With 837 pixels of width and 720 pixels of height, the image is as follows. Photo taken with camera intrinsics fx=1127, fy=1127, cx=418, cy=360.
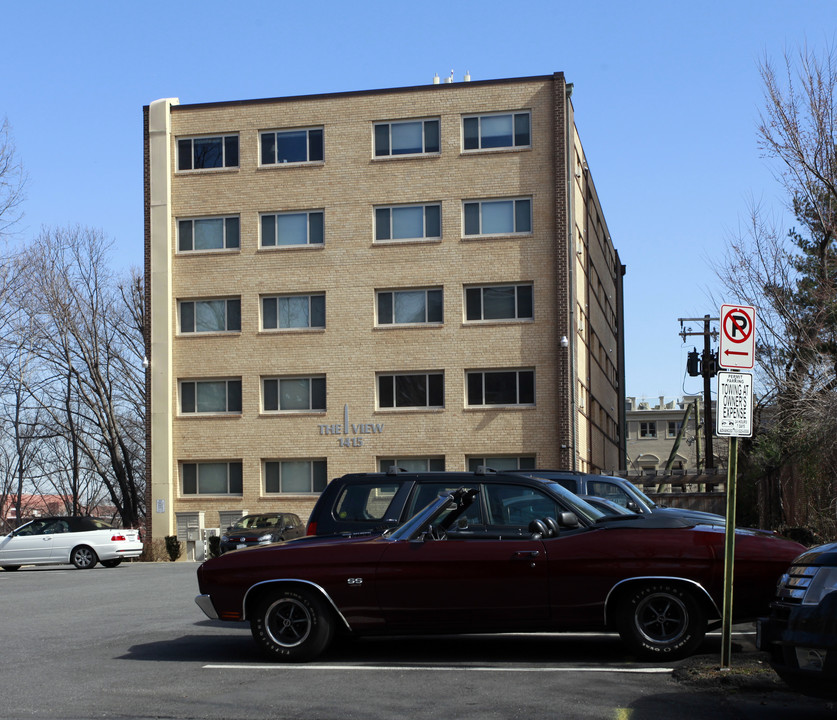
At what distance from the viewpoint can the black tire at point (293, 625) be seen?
986cm

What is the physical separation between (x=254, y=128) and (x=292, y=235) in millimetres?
4269

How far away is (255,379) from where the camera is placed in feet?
134

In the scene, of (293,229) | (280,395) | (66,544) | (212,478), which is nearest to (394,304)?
(293,229)

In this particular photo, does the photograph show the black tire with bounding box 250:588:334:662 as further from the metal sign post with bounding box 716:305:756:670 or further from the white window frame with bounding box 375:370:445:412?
the white window frame with bounding box 375:370:445:412

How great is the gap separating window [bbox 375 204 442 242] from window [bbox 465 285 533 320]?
8.31 feet

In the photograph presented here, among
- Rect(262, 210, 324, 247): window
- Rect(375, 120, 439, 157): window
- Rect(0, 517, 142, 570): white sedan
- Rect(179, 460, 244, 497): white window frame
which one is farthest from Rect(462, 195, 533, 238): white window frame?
Rect(0, 517, 142, 570): white sedan

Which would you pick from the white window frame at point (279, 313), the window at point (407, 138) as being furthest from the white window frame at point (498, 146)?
the white window frame at point (279, 313)

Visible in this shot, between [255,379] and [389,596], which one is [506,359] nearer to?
[255,379]

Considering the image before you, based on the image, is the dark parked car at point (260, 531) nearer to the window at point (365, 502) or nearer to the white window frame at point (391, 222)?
the white window frame at point (391, 222)

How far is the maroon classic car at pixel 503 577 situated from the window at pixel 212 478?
31.0 m

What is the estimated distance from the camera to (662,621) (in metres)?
9.45

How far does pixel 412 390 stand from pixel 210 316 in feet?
26.6

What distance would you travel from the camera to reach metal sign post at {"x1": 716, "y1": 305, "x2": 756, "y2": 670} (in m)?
8.71

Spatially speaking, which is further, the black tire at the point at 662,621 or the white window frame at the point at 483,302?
the white window frame at the point at 483,302
